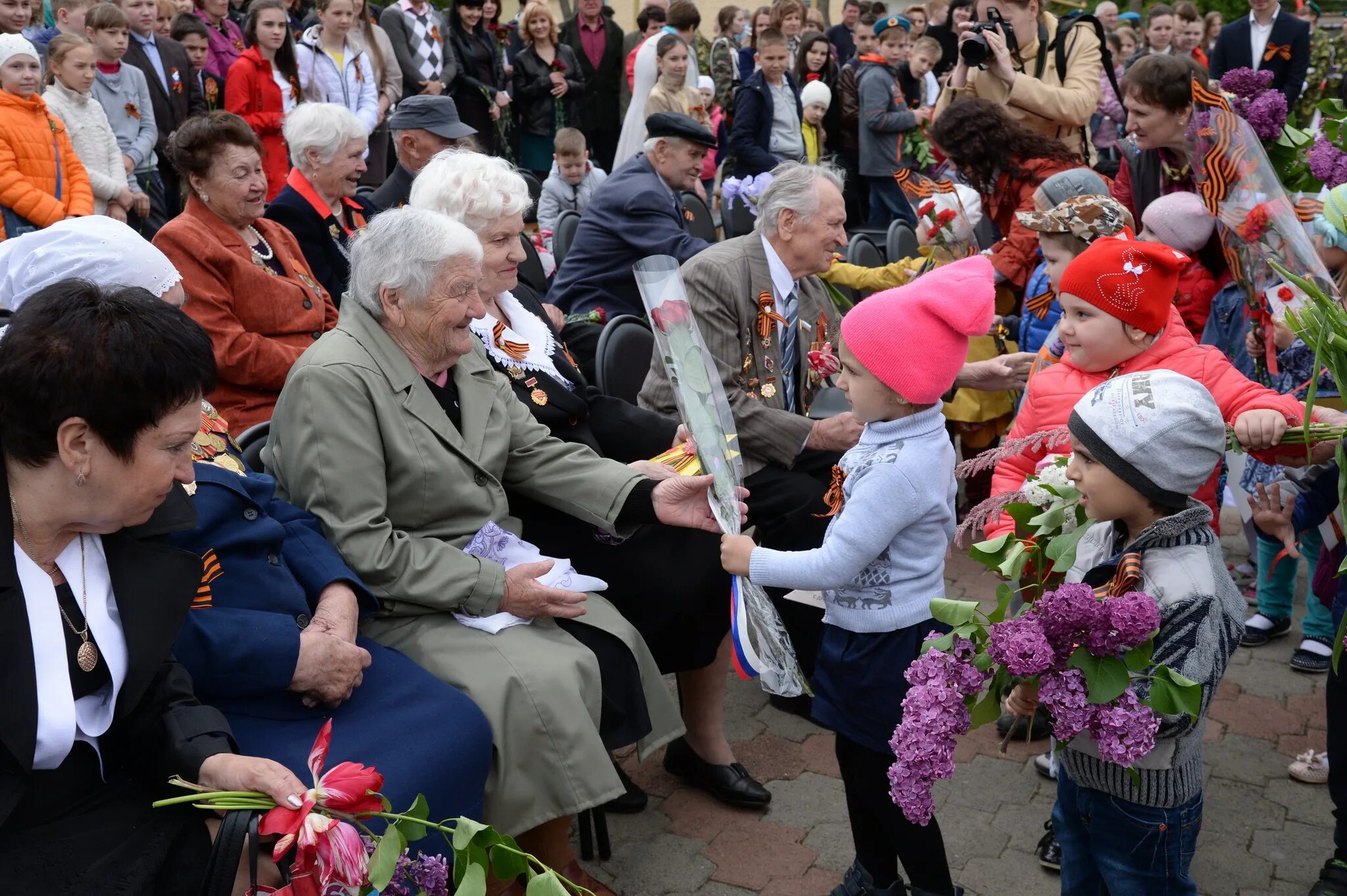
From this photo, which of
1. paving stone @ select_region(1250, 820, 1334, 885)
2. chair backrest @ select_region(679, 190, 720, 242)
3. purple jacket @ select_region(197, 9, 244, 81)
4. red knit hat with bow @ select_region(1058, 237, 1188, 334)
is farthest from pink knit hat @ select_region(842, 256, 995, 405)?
purple jacket @ select_region(197, 9, 244, 81)

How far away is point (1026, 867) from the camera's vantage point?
127 inches

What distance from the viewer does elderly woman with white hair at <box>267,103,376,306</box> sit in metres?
4.77

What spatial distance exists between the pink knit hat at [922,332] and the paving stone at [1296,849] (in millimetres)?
1793

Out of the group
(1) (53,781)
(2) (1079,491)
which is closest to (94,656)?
(1) (53,781)

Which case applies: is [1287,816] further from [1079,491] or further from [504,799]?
[504,799]

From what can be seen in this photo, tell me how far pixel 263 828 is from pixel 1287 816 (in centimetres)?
298

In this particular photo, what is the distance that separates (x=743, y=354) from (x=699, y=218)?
146 inches

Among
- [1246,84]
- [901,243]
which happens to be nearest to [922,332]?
[1246,84]

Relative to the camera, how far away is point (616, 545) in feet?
11.4

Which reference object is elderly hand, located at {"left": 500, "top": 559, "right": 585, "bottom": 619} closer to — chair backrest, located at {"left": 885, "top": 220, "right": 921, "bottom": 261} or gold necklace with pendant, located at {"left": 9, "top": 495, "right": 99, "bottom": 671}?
gold necklace with pendant, located at {"left": 9, "top": 495, "right": 99, "bottom": 671}

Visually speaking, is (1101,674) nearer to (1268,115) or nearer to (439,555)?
(439,555)

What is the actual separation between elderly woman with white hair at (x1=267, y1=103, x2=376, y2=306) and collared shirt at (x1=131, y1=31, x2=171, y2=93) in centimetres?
361

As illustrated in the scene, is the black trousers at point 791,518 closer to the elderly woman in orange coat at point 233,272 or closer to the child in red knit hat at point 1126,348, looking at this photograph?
the child in red knit hat at point 1126,348

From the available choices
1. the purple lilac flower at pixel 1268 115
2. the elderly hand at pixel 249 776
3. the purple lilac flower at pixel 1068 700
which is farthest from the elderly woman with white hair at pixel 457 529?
the purple lilac flower at pixel 1268 115
